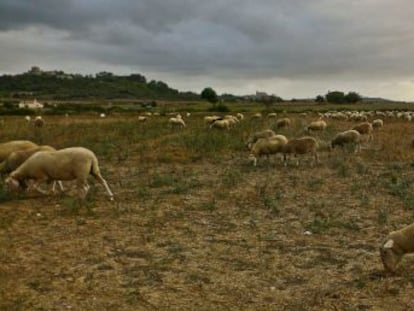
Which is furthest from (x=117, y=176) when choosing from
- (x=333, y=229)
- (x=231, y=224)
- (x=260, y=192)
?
(x=333, y=229)

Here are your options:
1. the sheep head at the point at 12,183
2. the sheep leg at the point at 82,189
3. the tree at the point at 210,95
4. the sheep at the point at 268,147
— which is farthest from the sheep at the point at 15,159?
the tree at the point at 210,95

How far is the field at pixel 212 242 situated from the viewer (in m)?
8.42

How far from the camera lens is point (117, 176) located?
1934cm

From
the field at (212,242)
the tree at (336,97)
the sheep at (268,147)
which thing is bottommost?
the field at (212,242)

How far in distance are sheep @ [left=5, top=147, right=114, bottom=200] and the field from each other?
1.55 ft

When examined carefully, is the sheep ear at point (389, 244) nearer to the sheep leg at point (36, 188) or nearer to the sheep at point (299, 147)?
the sheep leg at point (36, 188)

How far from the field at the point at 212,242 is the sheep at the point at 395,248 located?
0.78 ft

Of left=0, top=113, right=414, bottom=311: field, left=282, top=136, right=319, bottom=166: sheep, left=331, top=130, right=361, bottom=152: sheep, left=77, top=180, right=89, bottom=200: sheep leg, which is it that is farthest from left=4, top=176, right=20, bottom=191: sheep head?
left=331, top=130, right=361, bottom=152: sheep

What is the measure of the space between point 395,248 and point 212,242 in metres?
3.46

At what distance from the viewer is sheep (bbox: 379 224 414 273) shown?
29.6 ft

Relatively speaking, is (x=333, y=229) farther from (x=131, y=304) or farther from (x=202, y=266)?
(x=131, y=304)

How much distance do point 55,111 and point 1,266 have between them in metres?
64.8

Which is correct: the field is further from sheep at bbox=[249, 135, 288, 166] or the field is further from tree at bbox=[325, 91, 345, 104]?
tree at bbox=[325, 91, 345, 104]

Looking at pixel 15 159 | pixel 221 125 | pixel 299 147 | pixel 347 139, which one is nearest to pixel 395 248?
pixel 15 159
